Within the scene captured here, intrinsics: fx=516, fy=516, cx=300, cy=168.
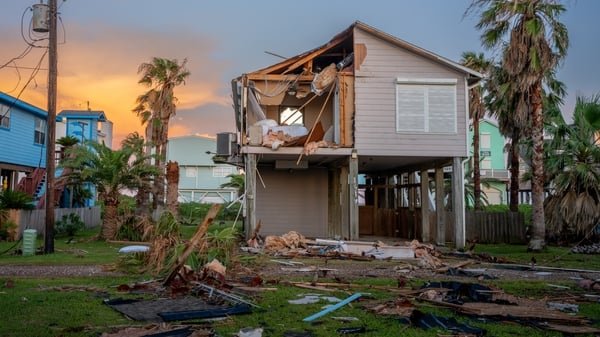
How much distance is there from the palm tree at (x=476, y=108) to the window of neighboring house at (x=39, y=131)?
22719 mm

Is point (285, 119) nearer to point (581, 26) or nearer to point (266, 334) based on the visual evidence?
point (581, 26)

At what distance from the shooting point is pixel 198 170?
2015 inches

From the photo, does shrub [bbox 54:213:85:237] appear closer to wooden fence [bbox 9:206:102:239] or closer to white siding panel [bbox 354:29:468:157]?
wooden fence [bbox 9:206:102:239]

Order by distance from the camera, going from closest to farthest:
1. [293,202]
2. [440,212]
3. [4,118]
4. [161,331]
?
[161,331] → [440,212] → [293,202] → [4,118]

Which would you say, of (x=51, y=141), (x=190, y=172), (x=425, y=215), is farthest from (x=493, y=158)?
(x=51, y=141)

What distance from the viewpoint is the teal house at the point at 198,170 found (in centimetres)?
5028

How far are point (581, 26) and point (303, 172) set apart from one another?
457 inches

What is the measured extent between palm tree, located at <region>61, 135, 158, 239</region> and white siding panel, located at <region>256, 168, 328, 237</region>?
476 cm

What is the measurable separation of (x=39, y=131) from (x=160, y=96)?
6569mm

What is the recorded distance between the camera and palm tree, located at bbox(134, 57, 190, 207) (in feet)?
96.0

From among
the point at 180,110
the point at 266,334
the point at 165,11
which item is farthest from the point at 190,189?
the point at 266,334

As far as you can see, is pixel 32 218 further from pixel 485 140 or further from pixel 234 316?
pixel 485 140

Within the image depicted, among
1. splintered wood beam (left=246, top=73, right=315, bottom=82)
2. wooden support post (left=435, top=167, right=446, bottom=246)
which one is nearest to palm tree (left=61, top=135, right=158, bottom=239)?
splintered wood beam (left=246, top=73, right=315, bottom=82)

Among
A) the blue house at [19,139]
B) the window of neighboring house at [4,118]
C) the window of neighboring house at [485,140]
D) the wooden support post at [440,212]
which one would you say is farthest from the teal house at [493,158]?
the window of neighboring house at [4,118]
